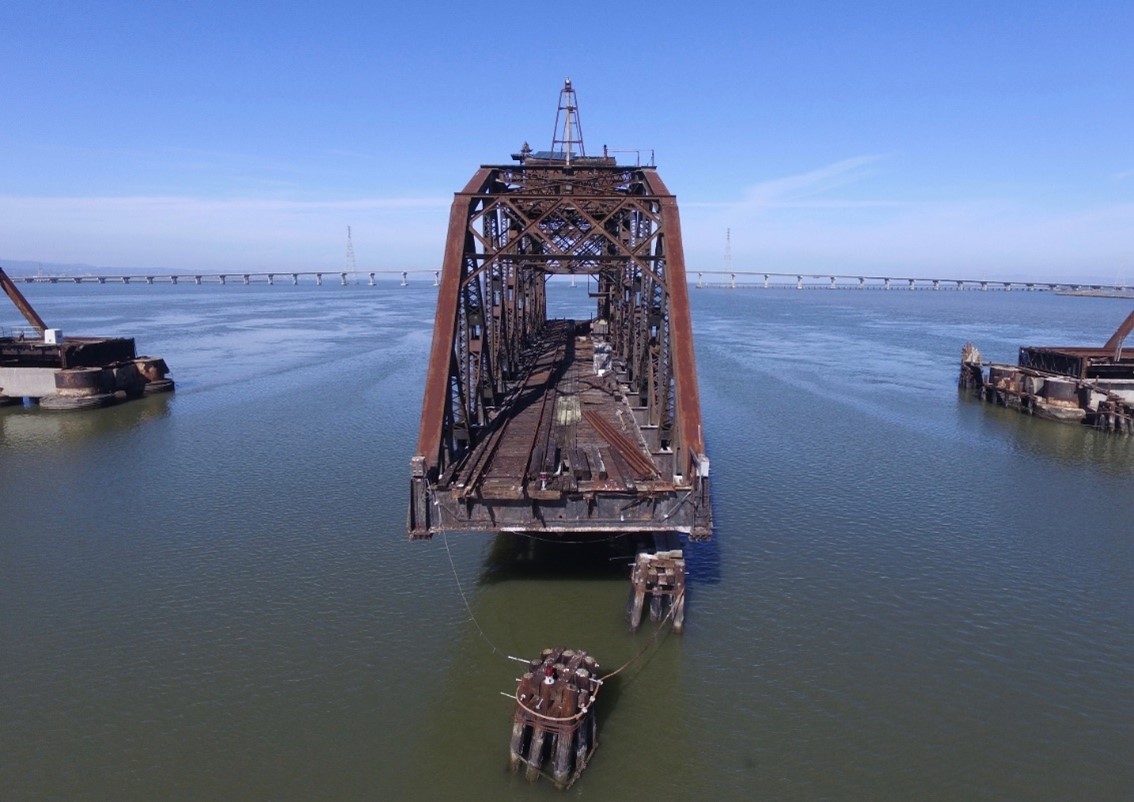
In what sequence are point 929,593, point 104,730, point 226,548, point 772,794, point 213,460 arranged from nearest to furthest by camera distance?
1. point 772,794
2. point 104,730
3. point 929,593
4. point 226,548
5. point 213,460

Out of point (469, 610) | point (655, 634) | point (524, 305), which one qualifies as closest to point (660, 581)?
point (655, 634)

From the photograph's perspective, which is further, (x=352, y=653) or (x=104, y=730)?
(x=352, y=653)

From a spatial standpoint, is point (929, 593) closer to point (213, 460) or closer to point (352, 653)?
point (352, 653)

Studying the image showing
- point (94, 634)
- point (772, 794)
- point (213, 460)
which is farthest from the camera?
point (213, 460)

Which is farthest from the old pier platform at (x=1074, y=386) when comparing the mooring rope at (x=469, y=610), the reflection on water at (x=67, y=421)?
the reflection on water at (x=67, y=421)

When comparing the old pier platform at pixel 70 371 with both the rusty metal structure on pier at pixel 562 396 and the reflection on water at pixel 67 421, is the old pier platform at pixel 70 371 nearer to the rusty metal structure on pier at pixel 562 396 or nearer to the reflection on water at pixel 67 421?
the reflection on water at pixel 67 421

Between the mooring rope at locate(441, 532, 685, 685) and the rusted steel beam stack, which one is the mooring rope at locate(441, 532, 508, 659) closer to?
the mooring rope at locate(441, 532, 685, 685)

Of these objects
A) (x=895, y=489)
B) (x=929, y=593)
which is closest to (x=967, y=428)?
(x=895, y=489)
